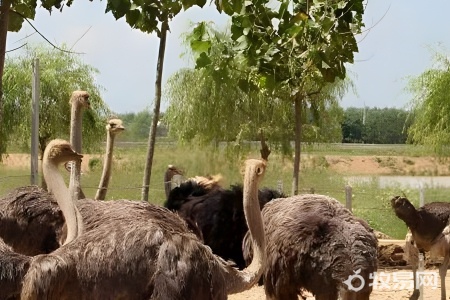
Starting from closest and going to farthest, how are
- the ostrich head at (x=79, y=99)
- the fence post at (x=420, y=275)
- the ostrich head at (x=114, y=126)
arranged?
the ostrich head at (x=79, y=99)
the ostrich head at (x=114, y=126)
the fence post at (x=420, y=275)

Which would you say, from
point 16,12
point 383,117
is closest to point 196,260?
point 16,12

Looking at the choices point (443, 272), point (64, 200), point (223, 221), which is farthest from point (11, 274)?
point (443, 272)

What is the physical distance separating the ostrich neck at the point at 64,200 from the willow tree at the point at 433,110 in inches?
492

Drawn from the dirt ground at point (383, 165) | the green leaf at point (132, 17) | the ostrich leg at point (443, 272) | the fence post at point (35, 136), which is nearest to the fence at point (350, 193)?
the dirt ground at point (383, 165)

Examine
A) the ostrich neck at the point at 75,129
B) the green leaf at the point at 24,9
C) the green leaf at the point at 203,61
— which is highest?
the green leaf at the point at 24,9

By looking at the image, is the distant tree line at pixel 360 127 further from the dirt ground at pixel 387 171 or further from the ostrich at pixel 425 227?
the ostrich at pixel 425 227

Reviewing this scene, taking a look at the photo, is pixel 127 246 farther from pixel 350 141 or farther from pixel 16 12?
pixel 350 141

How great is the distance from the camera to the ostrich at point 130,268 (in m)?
3.38

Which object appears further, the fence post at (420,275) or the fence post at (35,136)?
the fence post at (35,136)

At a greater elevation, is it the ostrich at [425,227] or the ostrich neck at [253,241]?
the ostrich neck at [253,241]

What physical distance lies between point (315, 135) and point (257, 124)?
119 centimetres

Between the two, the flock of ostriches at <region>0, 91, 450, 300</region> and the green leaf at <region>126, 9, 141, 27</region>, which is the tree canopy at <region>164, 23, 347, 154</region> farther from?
the green leaf at <region>126, 9, 141, 27</region>

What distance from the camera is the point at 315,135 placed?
16.2 metres

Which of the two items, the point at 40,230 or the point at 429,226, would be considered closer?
the point at 40,230
